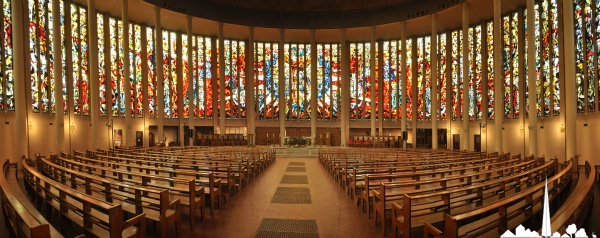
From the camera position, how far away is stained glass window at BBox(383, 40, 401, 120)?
31078 millimetres

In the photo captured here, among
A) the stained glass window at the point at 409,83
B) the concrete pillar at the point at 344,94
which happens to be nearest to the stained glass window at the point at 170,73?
the concrete pillar at the point at 344,94

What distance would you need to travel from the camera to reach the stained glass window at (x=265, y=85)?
104 feet

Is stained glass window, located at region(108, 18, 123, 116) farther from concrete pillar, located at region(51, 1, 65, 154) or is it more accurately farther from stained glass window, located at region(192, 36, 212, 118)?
concrete pillar, located at region(51, 1, 65, 154)

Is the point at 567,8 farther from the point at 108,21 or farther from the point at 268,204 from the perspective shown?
the point at 108,21

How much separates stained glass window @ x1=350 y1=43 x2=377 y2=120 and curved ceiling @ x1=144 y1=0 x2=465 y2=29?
3994 millimetres

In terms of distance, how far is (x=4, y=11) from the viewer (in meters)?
15.4

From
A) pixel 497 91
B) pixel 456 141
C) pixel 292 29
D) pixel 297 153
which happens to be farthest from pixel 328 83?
pixel 497 91

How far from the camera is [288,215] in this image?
6.07m

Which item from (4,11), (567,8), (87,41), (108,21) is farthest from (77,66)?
(567,8)

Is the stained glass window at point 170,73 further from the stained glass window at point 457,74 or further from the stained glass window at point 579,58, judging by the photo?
the stained glass window at point 579,58

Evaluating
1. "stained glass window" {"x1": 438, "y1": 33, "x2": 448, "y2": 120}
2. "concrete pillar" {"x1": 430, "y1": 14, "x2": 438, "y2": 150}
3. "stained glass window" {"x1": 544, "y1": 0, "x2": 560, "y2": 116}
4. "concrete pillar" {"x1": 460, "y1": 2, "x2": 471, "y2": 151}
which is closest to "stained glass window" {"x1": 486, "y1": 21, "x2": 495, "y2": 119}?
"concrete pillar" {"x1": 460, "y1": 2, "x2": 471, "y2": 151}

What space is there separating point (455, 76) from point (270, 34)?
52.5ft

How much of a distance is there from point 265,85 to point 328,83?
19.6 feet

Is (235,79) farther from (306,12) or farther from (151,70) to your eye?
(306,12)
